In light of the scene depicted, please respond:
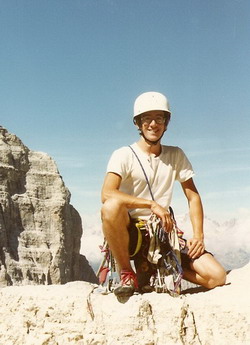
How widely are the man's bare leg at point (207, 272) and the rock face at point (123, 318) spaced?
22 cm

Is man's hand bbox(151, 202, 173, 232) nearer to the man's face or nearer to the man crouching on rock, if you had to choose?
the man crouching on rock

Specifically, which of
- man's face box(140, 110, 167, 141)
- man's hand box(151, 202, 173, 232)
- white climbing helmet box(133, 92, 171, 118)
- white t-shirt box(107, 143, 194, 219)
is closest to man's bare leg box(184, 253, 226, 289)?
man's hand box(151, 202, 173, 232)

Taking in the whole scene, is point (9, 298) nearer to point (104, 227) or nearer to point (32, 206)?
point (104, 227)

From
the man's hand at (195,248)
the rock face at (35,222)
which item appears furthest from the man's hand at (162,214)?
the rock face at (35,222)

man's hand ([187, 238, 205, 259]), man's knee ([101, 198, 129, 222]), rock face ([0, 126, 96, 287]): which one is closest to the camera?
man's knee ([101, 198, 129, 222])

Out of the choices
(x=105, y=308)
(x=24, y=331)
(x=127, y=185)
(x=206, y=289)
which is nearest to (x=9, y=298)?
(x=24, y=331)

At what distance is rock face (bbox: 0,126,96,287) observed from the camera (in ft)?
191

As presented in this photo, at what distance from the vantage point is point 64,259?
6256 centimetres

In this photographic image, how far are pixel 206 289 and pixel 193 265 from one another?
1.15ft

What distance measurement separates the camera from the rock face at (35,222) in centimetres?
5828

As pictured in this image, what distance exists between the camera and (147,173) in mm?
5066

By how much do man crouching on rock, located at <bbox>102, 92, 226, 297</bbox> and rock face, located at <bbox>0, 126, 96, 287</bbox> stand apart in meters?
52.6

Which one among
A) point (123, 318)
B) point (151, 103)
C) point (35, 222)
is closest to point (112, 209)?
point (123, 318)

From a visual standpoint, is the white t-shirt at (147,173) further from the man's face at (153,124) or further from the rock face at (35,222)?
the rock face at (35,222)
